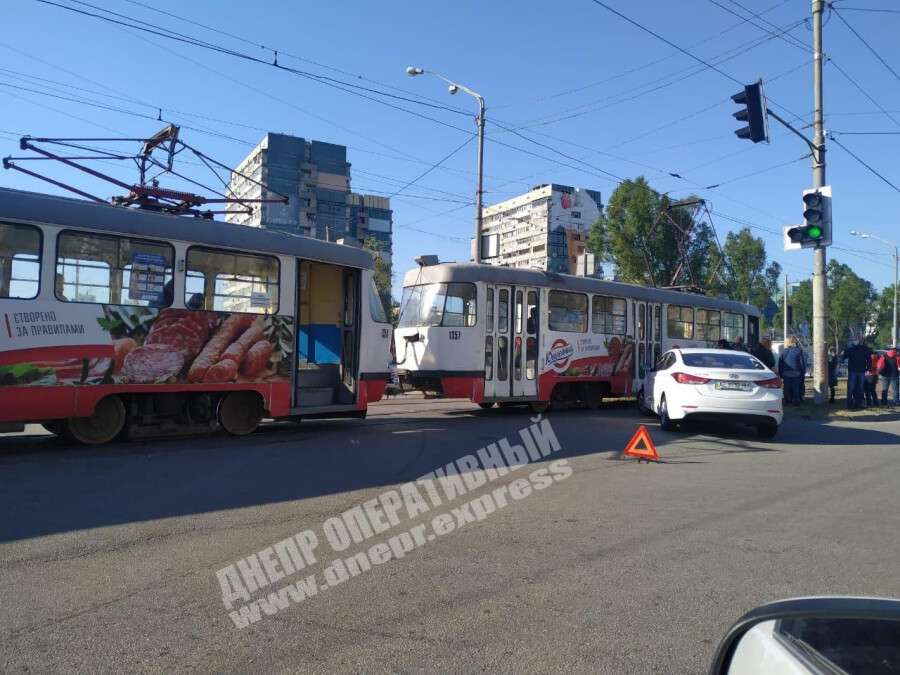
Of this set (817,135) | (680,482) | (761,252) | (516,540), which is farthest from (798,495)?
(761,252)

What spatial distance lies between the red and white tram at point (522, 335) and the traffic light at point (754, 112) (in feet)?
15.0

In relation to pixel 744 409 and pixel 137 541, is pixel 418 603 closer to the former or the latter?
pixel 137 541

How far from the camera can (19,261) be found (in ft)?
27.3

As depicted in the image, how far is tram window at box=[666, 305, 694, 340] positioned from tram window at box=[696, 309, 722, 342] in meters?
0.43

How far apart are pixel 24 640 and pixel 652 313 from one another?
16471 millimetres

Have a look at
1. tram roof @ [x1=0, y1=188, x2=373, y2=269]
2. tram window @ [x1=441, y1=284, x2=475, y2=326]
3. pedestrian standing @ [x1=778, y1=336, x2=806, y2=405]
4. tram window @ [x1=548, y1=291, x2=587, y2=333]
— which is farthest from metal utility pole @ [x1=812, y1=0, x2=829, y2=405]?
tram roof @ [x1=0, y1=188, x2=373, y2=269]

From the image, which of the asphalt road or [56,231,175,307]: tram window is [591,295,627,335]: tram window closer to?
the asphalt road

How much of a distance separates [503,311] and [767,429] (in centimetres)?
539

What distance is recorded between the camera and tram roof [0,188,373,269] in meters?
8.44

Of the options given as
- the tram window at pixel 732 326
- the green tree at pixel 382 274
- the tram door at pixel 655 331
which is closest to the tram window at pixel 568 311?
the tram door at pixel 655 331

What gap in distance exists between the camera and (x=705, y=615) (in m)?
4.09

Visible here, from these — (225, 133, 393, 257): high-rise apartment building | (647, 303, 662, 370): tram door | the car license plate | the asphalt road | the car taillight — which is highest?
(225, 133, 393, 257): high-rise apartment building

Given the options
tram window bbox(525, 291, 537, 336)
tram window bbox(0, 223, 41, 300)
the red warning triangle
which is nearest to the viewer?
tram window bbox(0, 223, 41, 300)

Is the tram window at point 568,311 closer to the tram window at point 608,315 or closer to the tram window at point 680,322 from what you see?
the tram window at point 608,315
